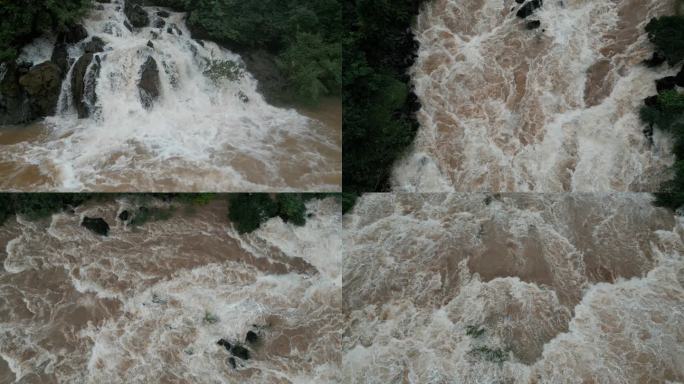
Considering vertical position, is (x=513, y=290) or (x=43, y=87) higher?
(x=43, y=87)

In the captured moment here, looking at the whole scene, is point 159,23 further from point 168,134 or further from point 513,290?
point 513,290

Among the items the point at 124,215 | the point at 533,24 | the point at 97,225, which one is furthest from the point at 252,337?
the point at 533,24

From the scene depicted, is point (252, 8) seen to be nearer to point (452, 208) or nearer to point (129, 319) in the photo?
point (452, 208)

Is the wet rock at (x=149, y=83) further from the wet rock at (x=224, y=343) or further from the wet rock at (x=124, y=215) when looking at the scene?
the wet rock at (x=224, y=343)

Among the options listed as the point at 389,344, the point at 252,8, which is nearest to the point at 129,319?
the point at 389,344

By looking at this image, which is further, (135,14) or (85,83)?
(135,14)

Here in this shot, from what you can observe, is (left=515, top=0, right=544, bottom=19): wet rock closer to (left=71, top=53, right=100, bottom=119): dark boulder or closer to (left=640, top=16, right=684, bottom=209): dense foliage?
(left=640, top=16, right=684, bottom=209): dense foliage
